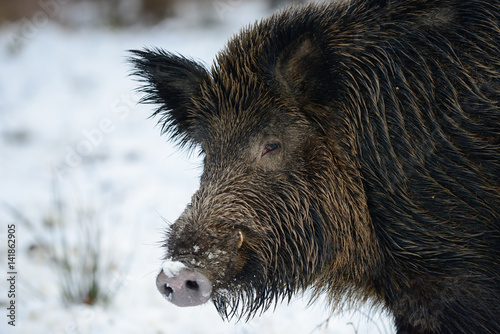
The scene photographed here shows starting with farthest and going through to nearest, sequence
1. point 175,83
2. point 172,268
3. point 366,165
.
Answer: point 175,83, point 366,165, point 172,268

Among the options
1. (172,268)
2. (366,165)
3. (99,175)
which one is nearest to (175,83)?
(366,165)

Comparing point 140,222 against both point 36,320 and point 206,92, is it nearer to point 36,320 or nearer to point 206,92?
point 36,320

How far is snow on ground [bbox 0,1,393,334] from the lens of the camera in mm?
4465

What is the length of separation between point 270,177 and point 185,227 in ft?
1.85

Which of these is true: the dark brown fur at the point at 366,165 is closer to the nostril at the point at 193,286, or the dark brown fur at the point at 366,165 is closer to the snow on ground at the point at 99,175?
the nostril at the point at 193,286

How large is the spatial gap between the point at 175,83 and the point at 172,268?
1.38 m

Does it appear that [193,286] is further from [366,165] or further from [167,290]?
[366,165]

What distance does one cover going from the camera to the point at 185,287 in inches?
105

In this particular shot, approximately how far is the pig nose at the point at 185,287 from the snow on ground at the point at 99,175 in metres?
0.61

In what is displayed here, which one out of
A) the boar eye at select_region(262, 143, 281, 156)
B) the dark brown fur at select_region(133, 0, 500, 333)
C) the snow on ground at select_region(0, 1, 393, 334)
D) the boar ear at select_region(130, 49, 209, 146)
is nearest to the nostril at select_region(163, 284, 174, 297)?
the dark brown fur at select_region(133, 0, 500, 333)

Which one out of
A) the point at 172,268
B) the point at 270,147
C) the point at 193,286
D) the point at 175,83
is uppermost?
the point at 175,83

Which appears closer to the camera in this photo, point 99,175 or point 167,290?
point 167,290

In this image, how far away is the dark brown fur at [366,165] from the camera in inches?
117

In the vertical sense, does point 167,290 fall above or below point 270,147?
below
